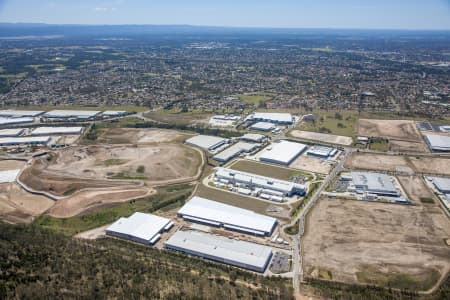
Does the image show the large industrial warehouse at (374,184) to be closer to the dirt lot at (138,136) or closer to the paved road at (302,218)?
the paved road at (302,218)

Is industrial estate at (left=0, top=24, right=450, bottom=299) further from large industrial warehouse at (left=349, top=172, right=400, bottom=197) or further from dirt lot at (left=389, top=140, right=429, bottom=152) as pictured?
dirt lot at (left=389, top=140, right=429, bottom=152)

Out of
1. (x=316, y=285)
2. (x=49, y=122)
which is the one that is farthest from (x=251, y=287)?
(x=49, y=122)

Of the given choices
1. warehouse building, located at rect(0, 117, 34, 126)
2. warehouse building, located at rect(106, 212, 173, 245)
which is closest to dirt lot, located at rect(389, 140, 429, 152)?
warehouse building, located at rect(106, 212, 173, 245)

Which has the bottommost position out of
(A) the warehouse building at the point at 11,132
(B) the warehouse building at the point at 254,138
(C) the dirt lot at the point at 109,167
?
(C) the dirt lot at the point at 109,167

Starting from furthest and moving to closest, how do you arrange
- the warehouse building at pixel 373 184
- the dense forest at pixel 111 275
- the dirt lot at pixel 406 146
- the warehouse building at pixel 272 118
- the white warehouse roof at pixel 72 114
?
the white warehouse roof at pixel 72 114 → the warehouse building at pixel 272 118 → the dirt lot at pixel 406 146 → the warehouse building at pixel 373 184 → the dense forest at pixel 111 275

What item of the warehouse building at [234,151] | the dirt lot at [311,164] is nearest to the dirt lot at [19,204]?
the warehouse building at [234,151]

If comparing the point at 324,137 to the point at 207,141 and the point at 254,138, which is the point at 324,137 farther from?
the point at 207,141
